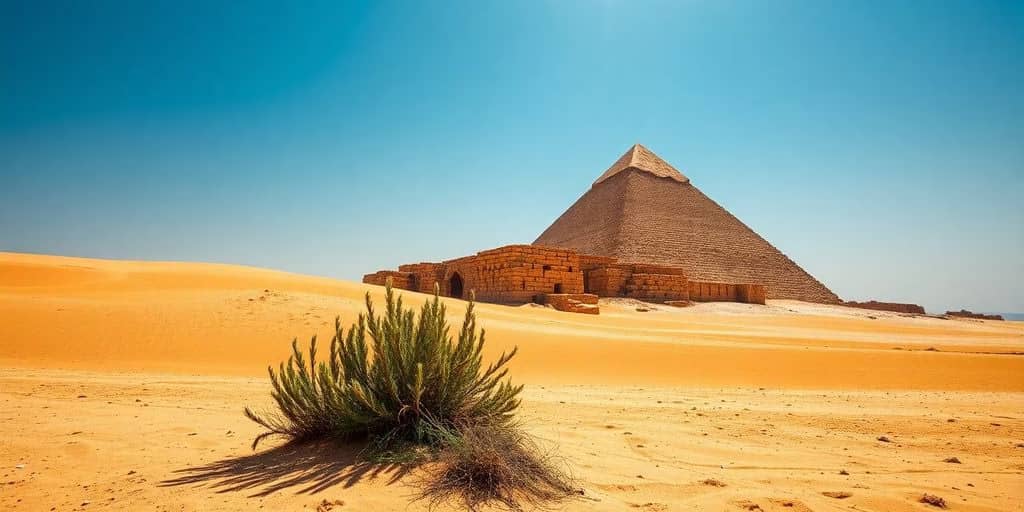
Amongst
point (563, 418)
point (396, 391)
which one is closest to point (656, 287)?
point (563, 418)

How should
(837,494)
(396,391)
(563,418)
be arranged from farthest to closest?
(563,418) → (396,391) → (837,494)

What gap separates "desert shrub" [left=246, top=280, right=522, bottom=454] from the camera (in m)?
3.15

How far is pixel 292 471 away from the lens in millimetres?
2922

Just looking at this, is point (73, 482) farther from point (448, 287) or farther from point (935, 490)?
point (448, 287)

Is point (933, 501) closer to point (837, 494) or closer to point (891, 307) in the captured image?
point (837, 494)

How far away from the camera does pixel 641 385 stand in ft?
24.5

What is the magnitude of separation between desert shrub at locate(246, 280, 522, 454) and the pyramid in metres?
41.1

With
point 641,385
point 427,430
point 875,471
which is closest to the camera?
point 427,430

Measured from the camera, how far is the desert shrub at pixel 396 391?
10.3 feet

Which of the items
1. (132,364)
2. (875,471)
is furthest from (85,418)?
(875,471)

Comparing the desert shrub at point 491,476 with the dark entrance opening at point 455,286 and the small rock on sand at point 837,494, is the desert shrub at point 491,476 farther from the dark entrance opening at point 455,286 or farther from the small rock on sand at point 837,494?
the dark entrance opening at point 455,286

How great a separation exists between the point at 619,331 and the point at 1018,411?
903cm

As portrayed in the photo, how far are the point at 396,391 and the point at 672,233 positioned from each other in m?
49.5

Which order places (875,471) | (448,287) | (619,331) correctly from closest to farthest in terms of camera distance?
(875,471)
(619,331)
(448,287)
